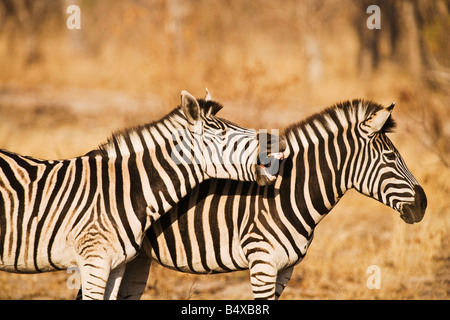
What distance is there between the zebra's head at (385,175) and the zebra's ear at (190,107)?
1.38 metres

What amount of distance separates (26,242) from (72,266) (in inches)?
16.2

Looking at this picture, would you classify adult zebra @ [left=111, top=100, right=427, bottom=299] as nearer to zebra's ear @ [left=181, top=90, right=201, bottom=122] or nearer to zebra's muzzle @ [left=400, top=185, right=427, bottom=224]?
zebra's muzzle @ [left=400, top=185, right=427, bottom=224]

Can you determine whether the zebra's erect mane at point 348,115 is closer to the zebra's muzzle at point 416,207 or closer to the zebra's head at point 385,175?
the zebra's head at point 385,175

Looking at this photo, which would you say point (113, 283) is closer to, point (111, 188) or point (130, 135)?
point (111, 188)

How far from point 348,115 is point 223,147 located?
3.73ft

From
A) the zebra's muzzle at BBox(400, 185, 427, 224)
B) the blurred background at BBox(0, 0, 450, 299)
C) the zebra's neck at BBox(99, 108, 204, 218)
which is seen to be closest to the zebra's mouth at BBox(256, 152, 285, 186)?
the zebra's neck at BBox(99, 108, 204, 218)

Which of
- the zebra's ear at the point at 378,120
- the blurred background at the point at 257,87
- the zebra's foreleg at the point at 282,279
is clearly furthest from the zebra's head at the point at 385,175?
the blurred background at the point at 257,87

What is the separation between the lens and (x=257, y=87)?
1109cm

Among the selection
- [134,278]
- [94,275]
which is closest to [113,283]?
[94,275]

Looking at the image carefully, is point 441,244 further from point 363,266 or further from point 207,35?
point 207,35

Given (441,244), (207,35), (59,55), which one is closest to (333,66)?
(207,35)

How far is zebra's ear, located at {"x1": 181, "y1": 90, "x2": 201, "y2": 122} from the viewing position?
4.68m

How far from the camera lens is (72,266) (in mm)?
4785

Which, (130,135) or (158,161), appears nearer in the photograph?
(158,161)
